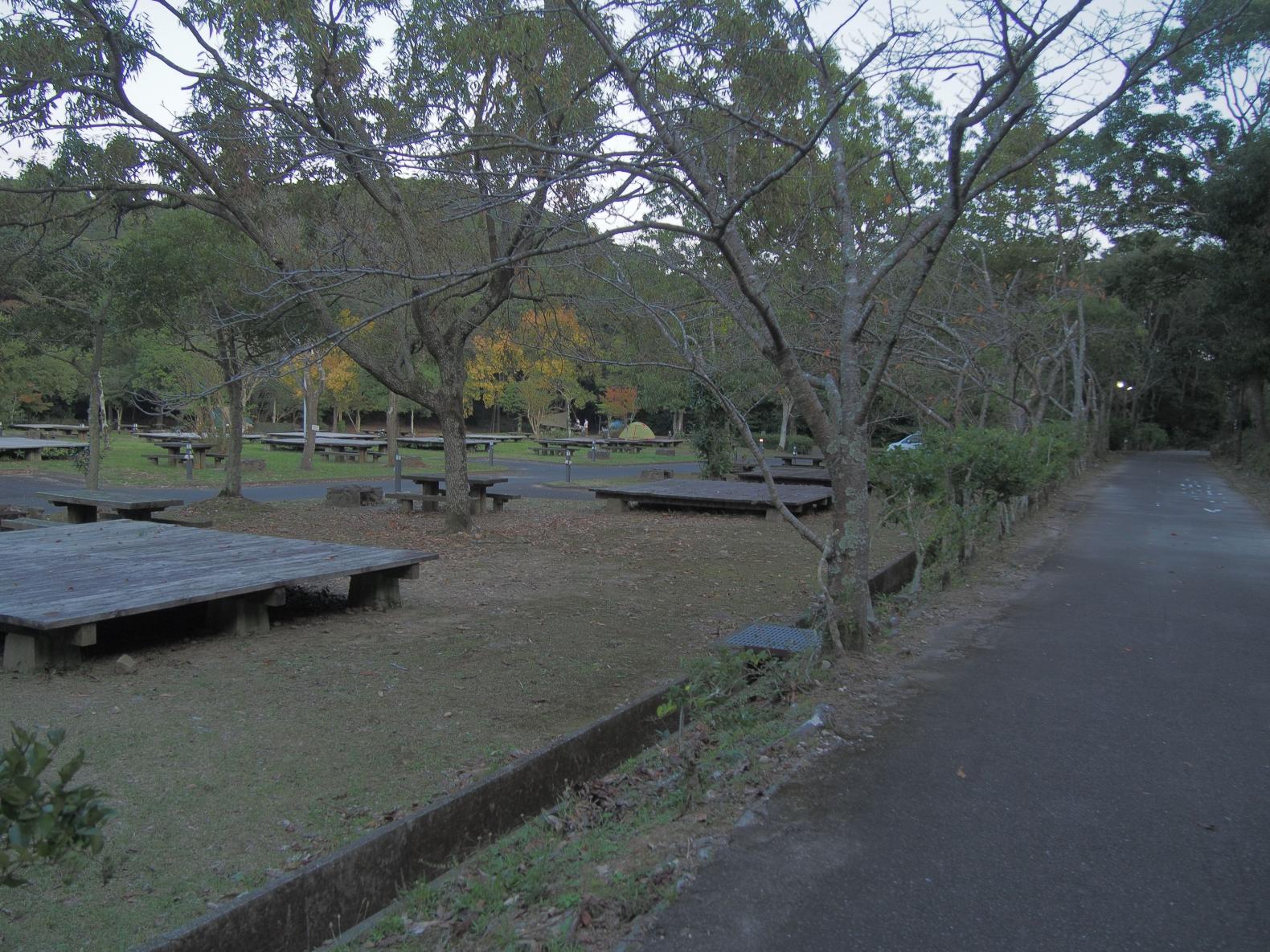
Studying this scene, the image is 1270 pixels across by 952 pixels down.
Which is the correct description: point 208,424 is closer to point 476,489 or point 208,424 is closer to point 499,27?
point 476,489

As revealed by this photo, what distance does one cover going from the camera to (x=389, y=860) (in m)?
3.56

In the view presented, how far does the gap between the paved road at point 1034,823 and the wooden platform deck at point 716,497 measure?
338 inches

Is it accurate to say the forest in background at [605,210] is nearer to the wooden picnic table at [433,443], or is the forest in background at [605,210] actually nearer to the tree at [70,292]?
the tree at [70,292]

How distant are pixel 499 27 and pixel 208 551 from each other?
17.1 ft

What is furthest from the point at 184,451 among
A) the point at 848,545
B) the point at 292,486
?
the point at 848,545

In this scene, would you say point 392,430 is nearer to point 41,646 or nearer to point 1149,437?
point 41,646

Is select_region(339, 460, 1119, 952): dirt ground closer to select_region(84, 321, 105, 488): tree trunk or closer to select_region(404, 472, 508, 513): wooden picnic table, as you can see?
→ select_region(404, 472, 508, 513): wooden picnic table

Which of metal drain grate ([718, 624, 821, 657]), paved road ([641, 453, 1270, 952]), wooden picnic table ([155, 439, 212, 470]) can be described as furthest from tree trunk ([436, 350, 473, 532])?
wooden picnic table ([155, 439, 212, 470])

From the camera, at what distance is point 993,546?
12.1 m

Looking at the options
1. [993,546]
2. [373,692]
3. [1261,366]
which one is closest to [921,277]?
[373,692]

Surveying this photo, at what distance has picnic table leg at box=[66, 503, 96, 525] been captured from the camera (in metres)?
12.8

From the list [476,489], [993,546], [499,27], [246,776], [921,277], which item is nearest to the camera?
[246,776]

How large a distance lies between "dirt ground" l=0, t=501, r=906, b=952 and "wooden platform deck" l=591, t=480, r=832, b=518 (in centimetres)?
538

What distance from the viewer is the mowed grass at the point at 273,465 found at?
21.4 metres
